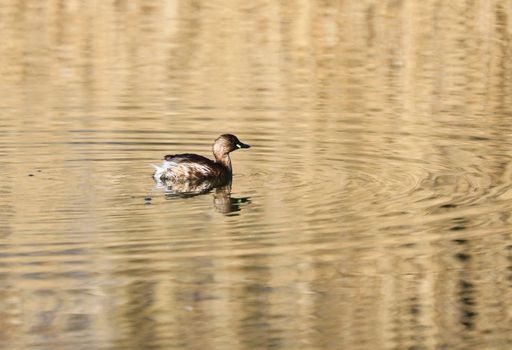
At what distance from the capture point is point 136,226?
424 inches

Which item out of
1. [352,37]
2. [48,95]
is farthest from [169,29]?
[48,95]

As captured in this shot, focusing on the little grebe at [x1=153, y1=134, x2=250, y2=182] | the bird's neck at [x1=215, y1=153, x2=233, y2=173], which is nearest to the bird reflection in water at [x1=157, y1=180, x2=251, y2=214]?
the little grebe at [x1=153, y1=134, x2=250, y2=182]

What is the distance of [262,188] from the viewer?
1259cm

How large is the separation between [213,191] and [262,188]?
554 mm

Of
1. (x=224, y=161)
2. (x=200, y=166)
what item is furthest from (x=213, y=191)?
(x=224, y=161)

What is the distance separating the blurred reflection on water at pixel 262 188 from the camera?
330 inches

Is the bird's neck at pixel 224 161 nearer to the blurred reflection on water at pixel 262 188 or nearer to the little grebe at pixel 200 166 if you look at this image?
the little grebe at pixel 200 166

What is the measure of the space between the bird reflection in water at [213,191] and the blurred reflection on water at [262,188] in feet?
0.18

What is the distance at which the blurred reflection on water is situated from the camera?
838 centimetres

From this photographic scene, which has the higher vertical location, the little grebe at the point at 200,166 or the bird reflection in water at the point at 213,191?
the little grebe at the point at 200,166

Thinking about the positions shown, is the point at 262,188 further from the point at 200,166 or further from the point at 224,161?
the point at 224,161

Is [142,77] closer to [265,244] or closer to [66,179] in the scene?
[66,179]

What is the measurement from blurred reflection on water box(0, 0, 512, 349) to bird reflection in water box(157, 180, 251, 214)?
54 mm

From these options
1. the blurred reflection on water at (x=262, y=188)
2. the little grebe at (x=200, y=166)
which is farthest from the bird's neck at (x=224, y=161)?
the blurred reflection on water at (x=262, y=188)
